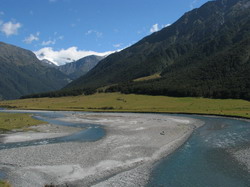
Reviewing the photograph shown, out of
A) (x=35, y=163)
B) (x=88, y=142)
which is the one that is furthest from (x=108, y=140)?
(x=35, y=163)

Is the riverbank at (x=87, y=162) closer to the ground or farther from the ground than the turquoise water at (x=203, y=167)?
farther from the ground

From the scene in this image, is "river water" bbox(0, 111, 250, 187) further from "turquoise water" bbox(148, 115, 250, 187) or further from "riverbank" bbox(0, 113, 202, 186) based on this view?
"riverbank" bbox(0, 113, 202, 186)

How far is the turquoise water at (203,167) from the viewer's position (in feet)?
97.1

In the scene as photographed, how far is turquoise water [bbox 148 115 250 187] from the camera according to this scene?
29609 mm

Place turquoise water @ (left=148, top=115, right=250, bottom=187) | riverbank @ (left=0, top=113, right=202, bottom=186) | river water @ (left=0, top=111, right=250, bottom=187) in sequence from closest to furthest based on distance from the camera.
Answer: turquoise water @ (left=148, top=115, right=250, bottom=187)
river water @ (left=0, top=111, right=250, bottom=187)
riverbank @ (left=0, top=113, right=202, bottom=186)

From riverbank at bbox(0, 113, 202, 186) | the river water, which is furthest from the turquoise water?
riverbank at bbox(0, 113, 202, 186)

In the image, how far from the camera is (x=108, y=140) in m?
54.8

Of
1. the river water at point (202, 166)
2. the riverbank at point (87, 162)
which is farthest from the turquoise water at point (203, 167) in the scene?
the riverbank at point (87, 162)

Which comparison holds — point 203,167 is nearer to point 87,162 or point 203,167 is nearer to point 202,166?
point 202,166

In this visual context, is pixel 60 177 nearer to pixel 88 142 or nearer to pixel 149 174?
pixel 149 174

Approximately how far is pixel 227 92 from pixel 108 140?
125836mm

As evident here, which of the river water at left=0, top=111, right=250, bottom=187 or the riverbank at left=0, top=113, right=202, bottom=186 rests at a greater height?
the riverbank at left=0, top=113, right=202, bottom=186

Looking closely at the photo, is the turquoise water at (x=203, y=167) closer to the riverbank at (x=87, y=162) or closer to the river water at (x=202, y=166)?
the river water at (x=202, y=166)

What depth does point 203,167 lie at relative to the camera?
35281 mm
